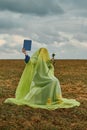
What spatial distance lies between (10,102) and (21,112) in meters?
1.67

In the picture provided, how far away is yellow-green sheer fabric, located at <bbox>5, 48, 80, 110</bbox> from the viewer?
16.4 m

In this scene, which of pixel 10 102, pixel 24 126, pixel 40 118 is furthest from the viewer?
pixel 10 102

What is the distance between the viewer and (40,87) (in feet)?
55.0

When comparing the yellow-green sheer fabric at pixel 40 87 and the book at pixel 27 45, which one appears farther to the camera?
the yellow-green sheer fabric at pixel 40 87

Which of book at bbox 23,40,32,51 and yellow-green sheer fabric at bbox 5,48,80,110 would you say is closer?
book at bbox 23,40,32,51

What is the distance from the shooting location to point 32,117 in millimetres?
14750

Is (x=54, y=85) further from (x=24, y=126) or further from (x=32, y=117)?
(x=24, y=126)

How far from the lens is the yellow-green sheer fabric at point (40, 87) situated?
1638 centimetres

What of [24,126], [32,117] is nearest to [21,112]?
[32,117]

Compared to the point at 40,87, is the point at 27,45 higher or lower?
higher

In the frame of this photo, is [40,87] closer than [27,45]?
No

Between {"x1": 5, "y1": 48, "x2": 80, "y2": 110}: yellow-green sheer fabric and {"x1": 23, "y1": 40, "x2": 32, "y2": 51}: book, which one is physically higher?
{"x1": 23, "y1": 40, "x2": 32, "y2": 51}: book

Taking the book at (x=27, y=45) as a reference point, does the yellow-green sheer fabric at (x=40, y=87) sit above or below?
below

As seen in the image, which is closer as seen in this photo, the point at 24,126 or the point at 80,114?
the point at 24,126
